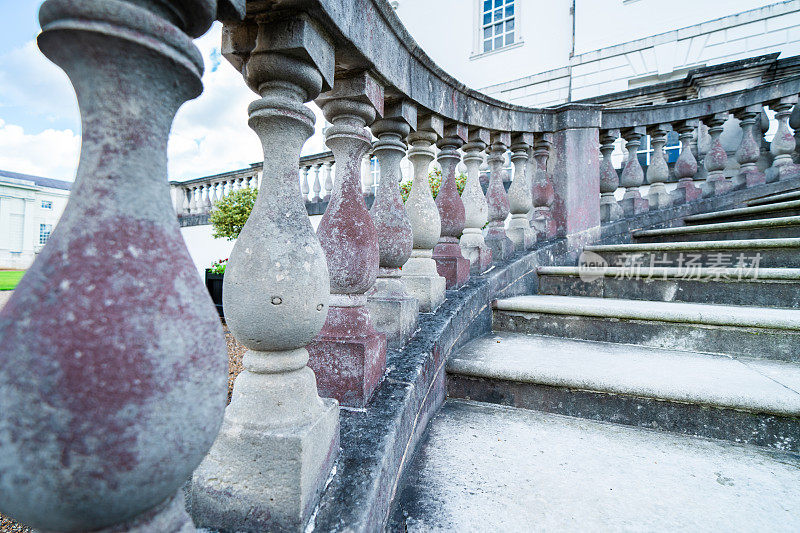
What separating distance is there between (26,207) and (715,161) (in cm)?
4343

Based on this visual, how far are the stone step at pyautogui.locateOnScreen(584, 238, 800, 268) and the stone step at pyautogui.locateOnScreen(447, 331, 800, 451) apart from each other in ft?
3.37

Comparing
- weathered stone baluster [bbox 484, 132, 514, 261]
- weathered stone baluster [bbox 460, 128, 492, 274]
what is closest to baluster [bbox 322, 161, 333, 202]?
weathered stone baluster [bbox 484, 132, 514, 261]

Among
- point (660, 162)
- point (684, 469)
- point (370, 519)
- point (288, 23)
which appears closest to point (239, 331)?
point (370, 519)

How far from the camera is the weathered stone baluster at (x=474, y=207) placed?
7.96 feet

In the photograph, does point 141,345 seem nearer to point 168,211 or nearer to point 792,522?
point 168,211

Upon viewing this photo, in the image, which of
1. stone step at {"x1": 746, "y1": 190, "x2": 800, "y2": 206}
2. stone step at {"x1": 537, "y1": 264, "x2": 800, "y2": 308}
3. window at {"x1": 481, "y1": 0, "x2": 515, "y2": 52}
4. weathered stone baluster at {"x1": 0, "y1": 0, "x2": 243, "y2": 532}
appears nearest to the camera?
weathered stone baluster at {"x1": 0, "y1": 0, "x2": 243, "y2": 532}

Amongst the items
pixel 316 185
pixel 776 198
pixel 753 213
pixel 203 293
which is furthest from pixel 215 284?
pixel 776 198

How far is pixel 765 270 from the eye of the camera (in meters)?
2.19

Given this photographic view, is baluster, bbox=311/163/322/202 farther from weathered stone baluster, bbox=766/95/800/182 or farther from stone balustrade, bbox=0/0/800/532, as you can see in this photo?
weathered stone baluster, bbox=766/95/800/182

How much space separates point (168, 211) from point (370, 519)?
0.80m

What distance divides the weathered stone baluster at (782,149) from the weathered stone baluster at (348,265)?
494 cm

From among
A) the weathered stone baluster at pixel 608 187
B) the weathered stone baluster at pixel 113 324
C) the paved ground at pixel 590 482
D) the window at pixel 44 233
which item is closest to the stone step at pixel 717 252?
the weathered stone baluster at pixel 608 187

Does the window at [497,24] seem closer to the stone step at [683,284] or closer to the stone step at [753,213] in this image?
the stone step at [753,213]

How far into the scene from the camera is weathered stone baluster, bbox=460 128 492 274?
243 centimetres
